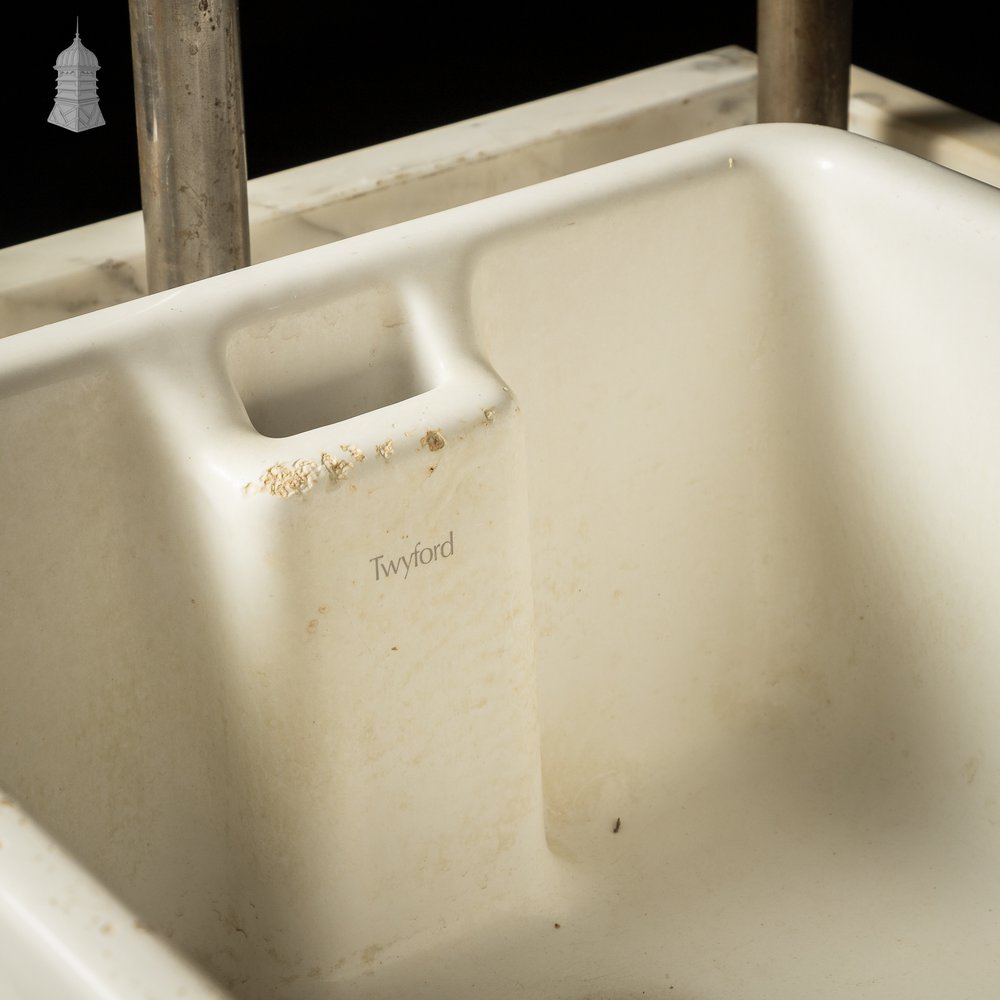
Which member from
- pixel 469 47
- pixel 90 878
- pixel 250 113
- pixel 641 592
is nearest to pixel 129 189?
pixel 250 113

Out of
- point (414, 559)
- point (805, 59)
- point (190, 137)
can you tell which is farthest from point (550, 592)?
point (805, 59)


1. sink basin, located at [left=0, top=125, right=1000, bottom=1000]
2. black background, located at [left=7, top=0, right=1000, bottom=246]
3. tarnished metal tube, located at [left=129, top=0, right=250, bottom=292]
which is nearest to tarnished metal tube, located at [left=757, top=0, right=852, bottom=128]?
sink basin, located at [left=0, top=125, right=1000, bottom=1000]

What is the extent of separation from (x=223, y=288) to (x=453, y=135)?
0.38 meters

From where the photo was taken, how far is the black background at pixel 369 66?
1236 mm

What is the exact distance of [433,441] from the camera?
633 millimetres

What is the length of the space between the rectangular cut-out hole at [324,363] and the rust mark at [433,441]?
0.17ft

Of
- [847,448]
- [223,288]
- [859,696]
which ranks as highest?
[223,288]

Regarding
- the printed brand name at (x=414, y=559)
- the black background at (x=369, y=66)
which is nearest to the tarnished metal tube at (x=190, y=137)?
the printed brand name at (x=414, y=559)

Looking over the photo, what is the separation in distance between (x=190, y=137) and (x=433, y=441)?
0.18 m

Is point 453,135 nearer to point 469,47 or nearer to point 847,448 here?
point 847,448

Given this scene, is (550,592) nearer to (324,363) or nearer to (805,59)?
(324,363)

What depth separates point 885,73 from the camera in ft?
5.18

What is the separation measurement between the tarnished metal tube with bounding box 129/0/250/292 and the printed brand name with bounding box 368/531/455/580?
0.57ft

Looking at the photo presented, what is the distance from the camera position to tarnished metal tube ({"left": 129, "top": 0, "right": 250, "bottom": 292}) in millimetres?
678
